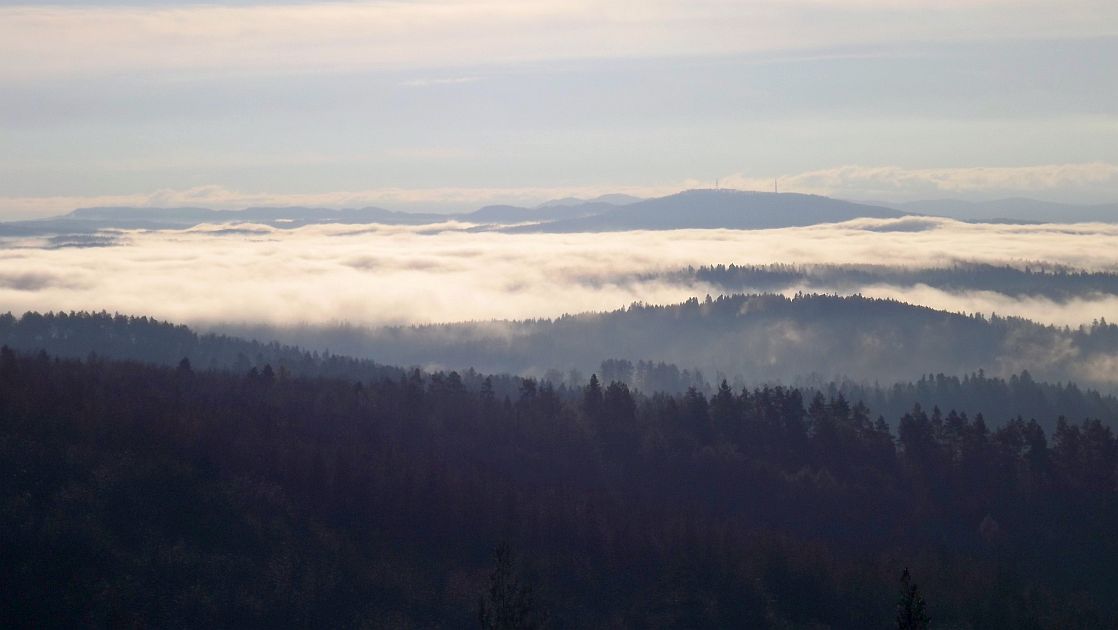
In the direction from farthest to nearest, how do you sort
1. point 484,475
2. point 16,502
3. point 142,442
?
point 484,475 → point 142,442 → point 16,502

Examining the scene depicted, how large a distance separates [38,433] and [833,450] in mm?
97940

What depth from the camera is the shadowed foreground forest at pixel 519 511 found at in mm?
107875

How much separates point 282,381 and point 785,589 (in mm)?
88174

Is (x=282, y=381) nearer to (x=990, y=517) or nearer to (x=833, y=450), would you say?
(x=833, y=450)

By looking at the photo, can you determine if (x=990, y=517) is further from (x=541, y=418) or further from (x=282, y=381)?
(x=282, y=381)

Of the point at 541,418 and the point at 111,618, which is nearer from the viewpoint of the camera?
the point at 111,618

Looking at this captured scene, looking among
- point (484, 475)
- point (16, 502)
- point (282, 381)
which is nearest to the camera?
point (16, 502)

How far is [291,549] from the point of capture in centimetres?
11562

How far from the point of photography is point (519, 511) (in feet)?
432

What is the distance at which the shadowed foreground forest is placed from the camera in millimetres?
107875

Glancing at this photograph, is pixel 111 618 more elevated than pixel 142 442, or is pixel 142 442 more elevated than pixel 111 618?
pixel 142 442

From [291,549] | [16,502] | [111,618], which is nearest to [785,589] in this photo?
[291,549]

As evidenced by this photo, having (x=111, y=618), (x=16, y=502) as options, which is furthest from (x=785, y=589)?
(x=16, y=502)

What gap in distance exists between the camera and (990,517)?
14725 cm
